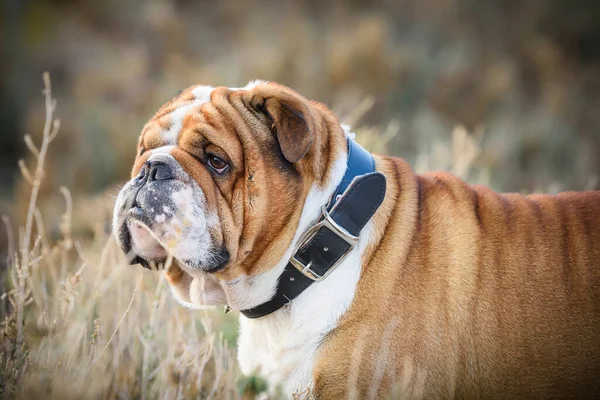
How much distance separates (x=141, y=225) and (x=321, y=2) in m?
14.9

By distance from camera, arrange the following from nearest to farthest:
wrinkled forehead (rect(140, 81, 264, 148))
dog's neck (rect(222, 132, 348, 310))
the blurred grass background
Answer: dog's neck (rect(222, 132, 348, 310)), wrinkled forehead (rect(140, 81, 264, 148)), the blurred grass background

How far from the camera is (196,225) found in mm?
2969

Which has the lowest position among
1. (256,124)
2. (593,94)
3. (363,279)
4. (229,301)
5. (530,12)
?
(593,94)

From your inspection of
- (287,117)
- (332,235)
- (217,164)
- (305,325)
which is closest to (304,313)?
(305,325)

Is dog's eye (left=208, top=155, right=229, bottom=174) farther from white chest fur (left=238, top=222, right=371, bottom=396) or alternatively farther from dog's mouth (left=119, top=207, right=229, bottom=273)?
white chest fur (left=238, top=222, right=371, bottom=396)

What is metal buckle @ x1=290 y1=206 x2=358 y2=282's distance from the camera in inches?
117

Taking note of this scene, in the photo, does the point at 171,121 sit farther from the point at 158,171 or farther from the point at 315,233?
the point at 315,233

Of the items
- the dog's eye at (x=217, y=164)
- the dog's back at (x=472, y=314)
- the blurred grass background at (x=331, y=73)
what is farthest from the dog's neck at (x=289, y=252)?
the blurred grass background at (x=331, y=73)

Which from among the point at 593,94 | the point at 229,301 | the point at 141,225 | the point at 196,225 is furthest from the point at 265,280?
the point at 593,94

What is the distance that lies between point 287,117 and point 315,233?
23.9 inches

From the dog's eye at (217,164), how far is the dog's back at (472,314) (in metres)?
0.83

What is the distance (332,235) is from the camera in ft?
9.82

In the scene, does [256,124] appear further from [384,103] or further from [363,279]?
[384,103]

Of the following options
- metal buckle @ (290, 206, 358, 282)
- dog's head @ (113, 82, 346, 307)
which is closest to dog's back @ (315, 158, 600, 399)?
metal buckle @ (290, 206, 358, 282)
